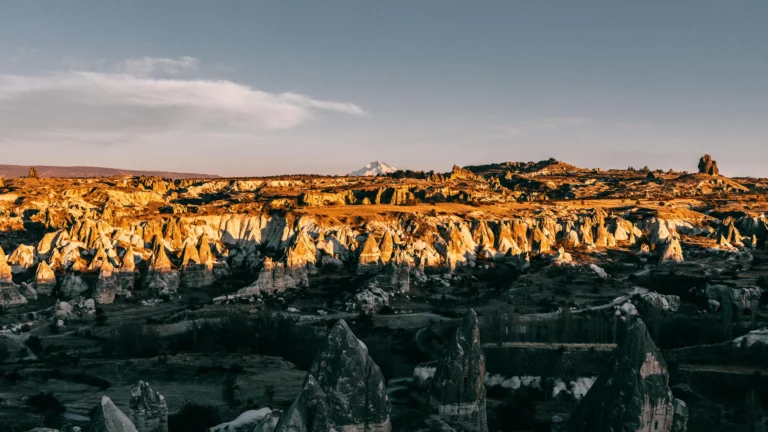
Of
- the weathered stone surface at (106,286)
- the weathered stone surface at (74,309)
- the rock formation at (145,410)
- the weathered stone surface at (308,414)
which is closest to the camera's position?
the weathered stone surface at (308,414)

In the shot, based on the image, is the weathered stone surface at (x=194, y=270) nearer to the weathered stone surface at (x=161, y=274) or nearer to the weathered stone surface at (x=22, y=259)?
the weathered stone surface at (x=161, y=274)

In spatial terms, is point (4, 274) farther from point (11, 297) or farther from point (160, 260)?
point (160, 260)

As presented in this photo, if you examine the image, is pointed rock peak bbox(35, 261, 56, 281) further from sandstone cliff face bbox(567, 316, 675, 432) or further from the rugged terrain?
sandstone cliff face bbox(567, 316, 675, 432)

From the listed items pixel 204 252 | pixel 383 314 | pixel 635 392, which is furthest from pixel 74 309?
pixel 635 392

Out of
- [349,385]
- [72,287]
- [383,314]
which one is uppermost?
[349,385]

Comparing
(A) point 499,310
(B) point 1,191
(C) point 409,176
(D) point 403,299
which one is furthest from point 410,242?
(C) point 409,176

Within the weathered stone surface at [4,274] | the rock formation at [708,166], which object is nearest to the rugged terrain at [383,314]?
the weathered stone surface at [4,274]
